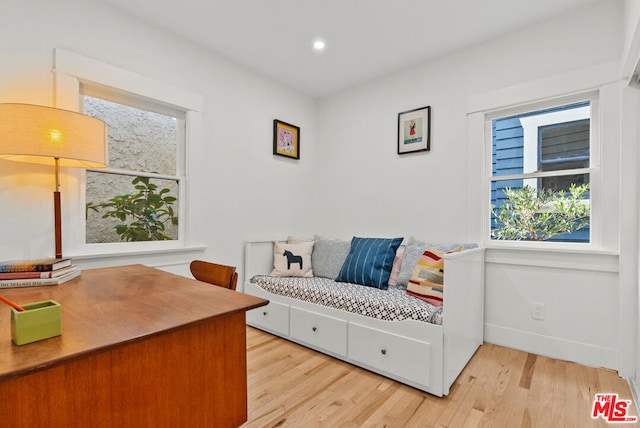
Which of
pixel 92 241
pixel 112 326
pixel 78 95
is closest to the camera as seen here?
pixel 112 326

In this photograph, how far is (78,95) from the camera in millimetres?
2000

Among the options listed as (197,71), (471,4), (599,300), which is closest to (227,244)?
(197,71)

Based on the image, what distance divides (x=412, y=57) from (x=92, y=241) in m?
2.88

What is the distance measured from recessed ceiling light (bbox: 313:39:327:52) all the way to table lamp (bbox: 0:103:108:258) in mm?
1698

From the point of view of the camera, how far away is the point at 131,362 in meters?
0.83

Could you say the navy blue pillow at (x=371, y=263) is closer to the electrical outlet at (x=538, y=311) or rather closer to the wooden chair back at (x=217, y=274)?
A: the electrical outlet at (x=538, y=311)

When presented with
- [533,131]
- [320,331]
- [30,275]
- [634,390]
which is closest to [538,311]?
[634,390]

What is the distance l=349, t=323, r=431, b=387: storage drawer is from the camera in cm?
183

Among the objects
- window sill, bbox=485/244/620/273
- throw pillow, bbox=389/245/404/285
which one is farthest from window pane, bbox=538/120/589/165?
throw pillow, bbox=389/245/404/285

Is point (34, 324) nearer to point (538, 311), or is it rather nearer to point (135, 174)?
point (135, 174)

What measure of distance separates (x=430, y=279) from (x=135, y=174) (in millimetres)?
2234

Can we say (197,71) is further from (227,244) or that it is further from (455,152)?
(455,152)

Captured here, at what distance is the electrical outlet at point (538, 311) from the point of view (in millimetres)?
2291

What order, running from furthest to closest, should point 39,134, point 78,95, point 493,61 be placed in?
1. point 493,61
2. point 78,95
3. point 39,134
